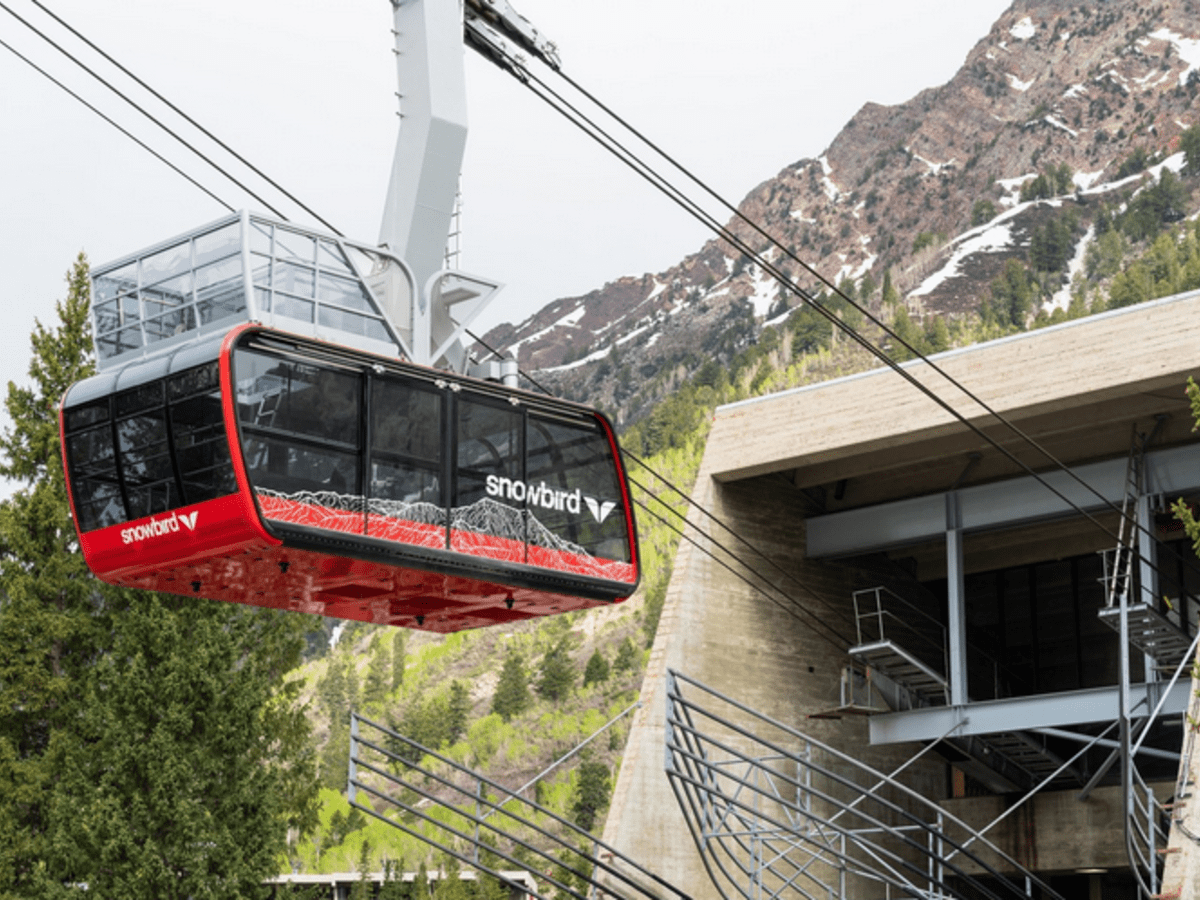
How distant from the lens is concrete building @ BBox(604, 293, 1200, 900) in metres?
24.8

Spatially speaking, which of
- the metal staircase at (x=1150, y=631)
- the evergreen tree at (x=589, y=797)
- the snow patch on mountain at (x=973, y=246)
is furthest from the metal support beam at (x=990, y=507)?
the snow patch on mountain at (x=973, y=246)

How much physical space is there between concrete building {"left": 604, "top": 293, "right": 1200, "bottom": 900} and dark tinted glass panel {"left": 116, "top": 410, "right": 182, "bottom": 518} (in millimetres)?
11994

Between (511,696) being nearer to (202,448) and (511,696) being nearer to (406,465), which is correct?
(406,465)

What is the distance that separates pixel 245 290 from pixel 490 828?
27.2 feet

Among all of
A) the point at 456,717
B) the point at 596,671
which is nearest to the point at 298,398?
the point at 456,717

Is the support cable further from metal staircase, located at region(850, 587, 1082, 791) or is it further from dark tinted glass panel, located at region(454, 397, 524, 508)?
dark tinted glass panel, located at region(454, 397, 524, 508)

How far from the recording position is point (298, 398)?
1332 centimetres

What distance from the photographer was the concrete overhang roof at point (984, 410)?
23.8m

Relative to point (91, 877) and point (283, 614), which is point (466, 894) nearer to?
point (283, 614)

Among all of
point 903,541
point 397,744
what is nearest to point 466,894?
point 903,541

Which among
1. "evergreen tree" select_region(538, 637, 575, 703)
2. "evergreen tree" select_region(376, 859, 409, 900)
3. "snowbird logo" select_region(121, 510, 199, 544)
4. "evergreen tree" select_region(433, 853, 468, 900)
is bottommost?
"evergreen tree" select_region(376, 859, 409, 900)

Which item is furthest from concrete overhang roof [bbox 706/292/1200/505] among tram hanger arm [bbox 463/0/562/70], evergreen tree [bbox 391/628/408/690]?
evergreen tree [bbox 391/628/408/690]

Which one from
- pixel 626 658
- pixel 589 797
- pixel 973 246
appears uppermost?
pixel 973 246

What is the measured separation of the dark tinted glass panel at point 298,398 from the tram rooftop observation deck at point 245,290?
0.78m
